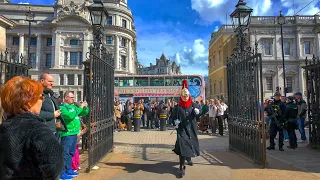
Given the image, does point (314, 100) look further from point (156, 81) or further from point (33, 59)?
point (33, 59)

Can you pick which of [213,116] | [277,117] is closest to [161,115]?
[213,116]

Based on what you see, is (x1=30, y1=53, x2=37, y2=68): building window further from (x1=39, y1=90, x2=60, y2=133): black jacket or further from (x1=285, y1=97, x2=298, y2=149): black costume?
(x1=39, y1=90, x2=60, y2=133): black jacket

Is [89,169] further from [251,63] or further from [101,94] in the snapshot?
[251,63]

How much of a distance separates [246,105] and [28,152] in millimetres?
6058

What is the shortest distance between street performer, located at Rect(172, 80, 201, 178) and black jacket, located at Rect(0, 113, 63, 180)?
395cm

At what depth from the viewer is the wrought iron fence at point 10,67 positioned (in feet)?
20.1

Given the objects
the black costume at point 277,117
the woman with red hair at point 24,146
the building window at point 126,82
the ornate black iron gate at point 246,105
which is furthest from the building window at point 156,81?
the woman with red hair at point 24,146

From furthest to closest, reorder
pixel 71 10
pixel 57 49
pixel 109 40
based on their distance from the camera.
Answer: pixel 109 40, pixel 71 10, pixel 57 49

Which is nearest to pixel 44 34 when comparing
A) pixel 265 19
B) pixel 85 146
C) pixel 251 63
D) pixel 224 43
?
pixel 224 43

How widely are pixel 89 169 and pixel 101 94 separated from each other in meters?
2.02

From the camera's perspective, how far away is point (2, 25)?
31.6 ft

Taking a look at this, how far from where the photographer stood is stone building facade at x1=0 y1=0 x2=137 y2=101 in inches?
1889

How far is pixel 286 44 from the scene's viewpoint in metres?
38.2

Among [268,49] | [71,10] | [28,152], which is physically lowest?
[28,152]
